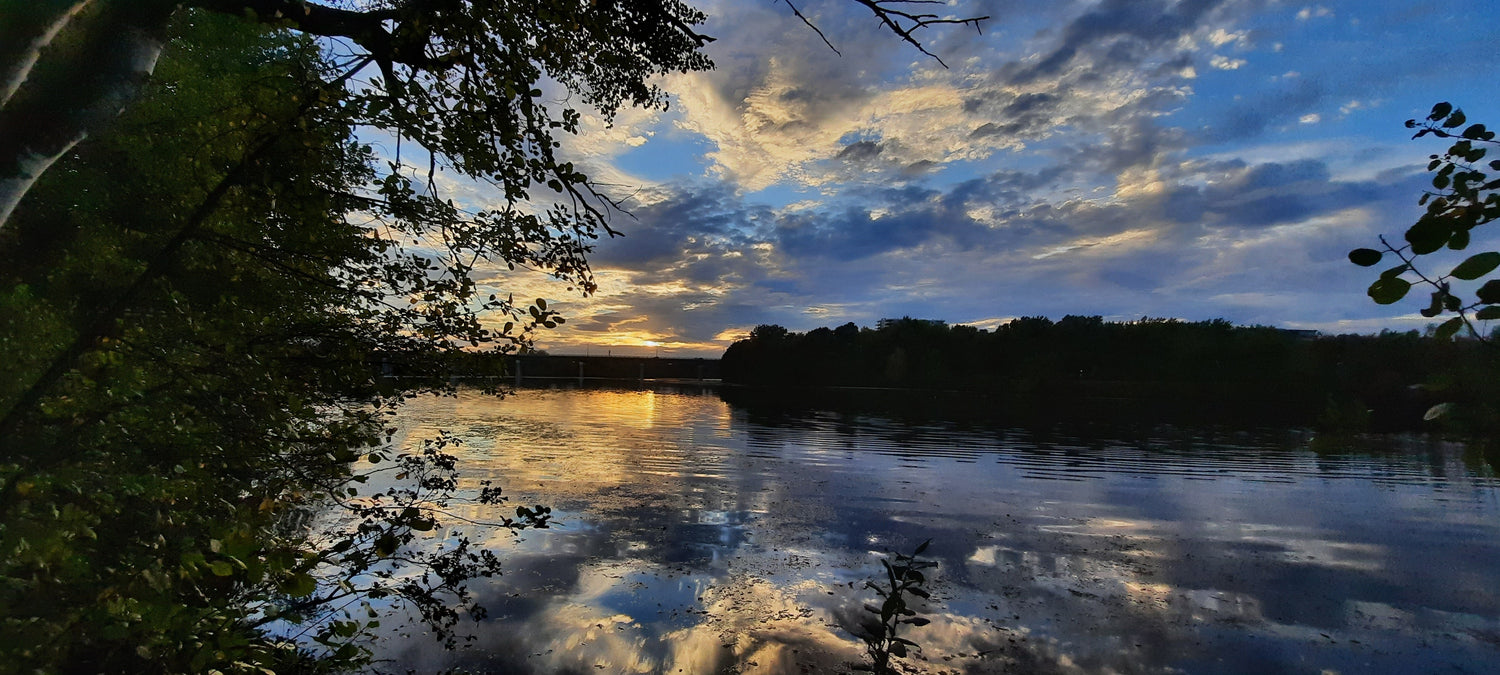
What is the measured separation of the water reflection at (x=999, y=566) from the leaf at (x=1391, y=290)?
468 mm

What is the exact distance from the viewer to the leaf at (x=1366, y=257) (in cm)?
163

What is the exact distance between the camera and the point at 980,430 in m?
52.0

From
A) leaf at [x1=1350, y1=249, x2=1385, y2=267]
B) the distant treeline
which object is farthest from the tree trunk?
the distant treeline

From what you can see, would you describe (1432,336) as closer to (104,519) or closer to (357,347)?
(357,347)

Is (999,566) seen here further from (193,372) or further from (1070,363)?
(1070,363)

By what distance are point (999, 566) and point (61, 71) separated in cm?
1605

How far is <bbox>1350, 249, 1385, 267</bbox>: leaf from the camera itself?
64.3 inches

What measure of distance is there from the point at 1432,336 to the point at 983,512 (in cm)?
2044

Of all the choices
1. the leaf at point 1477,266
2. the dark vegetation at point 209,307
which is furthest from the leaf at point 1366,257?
the dark vegetation at point 209,307

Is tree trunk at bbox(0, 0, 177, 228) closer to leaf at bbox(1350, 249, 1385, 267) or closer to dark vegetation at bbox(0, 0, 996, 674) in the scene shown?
dark vegetation at bbox(0, 0, 996, 674)

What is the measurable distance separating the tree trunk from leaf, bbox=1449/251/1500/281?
165 inches

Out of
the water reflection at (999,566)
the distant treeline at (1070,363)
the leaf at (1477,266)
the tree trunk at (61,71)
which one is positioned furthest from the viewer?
the distant treeline at (1070,363)

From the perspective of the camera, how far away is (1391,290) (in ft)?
5.32

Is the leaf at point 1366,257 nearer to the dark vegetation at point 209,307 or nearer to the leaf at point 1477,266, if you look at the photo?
the leaf at point 1477,266
